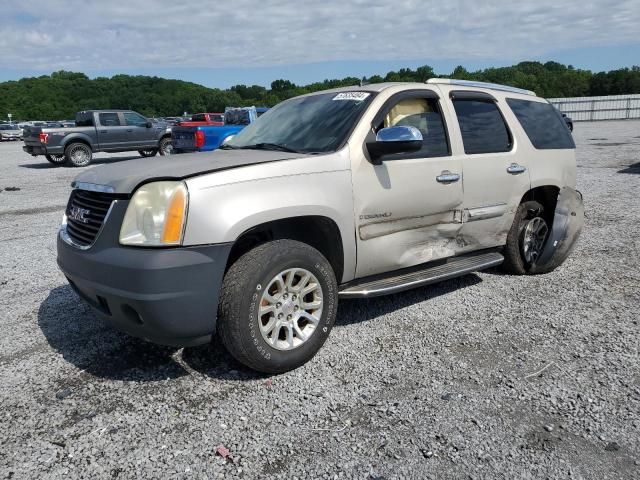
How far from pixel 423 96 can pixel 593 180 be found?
8.94m

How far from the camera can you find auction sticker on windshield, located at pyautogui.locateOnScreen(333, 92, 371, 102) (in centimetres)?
409

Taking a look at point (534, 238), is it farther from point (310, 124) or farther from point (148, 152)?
point (148, 152)

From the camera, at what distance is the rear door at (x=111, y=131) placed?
61.3 ft

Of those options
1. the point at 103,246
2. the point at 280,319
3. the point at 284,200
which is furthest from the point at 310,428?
the point at 103,246

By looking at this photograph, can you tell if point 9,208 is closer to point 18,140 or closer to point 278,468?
point 278,468

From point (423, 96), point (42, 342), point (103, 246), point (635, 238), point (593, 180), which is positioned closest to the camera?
point (103, 246)

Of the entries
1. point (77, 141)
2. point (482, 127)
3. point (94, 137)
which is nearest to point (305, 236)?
point (482, 127)

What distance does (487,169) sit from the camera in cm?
456

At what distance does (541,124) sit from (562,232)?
1.11 m

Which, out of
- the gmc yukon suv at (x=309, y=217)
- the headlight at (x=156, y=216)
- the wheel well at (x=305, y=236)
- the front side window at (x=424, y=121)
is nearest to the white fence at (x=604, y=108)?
the gmc yukon suv at (x=309, y=217)

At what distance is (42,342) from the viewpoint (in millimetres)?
3908

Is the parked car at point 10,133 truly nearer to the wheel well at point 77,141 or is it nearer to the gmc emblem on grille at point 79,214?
the wheel well at point 77,141

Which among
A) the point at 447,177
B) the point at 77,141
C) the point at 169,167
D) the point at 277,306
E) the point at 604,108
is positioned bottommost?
the point at 277,306

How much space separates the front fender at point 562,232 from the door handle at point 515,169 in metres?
0.61
